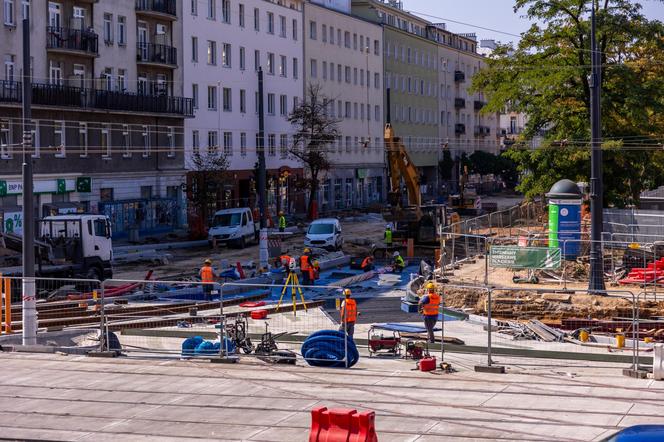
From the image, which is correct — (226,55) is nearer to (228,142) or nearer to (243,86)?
(243,86)

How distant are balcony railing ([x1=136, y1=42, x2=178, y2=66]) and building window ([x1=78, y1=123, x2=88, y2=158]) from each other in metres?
6.52

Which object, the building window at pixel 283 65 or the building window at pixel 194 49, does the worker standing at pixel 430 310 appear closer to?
the building window at pixel 194 49

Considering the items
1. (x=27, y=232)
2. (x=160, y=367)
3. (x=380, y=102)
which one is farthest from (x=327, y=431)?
(x=380, y=102)

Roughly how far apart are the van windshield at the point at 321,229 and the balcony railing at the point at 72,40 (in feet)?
49.6

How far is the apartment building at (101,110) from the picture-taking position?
165 feet

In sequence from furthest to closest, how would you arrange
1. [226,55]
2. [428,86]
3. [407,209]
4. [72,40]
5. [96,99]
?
[428,86] < [226,55] < [96,99] < [72,40] < [407,209]

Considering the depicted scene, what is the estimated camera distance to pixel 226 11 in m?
69.6

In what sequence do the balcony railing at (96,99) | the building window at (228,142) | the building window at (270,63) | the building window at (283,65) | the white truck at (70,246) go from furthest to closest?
the building window at (283,65)
the building window at (270,63)
the building window at (228,142)
the balcony railing at (96,99)
the white truck at (70,246)

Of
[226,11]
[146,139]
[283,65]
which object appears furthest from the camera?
[283,65]

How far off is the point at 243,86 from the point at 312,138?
22.4 ft

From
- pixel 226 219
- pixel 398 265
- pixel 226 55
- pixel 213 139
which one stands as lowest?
pixel 398 265

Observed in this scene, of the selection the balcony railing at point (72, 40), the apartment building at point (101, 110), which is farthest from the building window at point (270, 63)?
the balcony railing at point (72, 40)

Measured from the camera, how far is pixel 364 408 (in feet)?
54.7

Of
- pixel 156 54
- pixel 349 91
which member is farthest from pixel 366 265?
pixel 349 91
